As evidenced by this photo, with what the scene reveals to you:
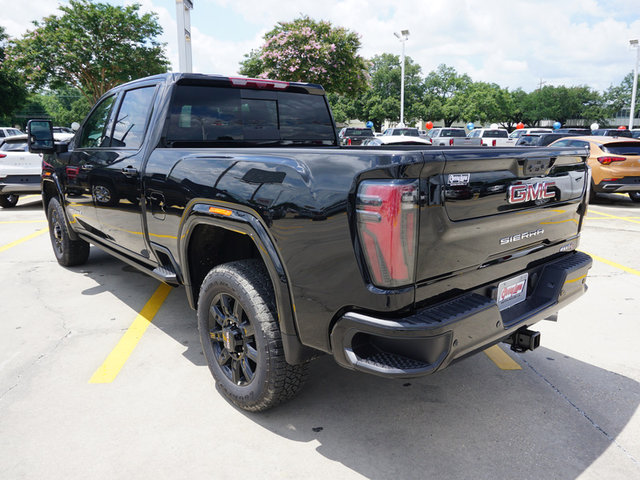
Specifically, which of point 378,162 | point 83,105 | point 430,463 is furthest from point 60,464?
point 83,105

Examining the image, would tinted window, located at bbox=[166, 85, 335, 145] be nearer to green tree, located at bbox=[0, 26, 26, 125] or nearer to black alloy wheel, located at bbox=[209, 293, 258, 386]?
black alloy wheel, located at bbox=[209, 293, 258, 386]

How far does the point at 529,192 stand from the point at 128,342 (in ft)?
10.2

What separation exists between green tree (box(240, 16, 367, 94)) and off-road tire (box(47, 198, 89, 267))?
17.4 metres

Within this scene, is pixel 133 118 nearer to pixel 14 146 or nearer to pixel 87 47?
pixel 14 146

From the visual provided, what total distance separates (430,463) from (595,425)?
1052 millimetres

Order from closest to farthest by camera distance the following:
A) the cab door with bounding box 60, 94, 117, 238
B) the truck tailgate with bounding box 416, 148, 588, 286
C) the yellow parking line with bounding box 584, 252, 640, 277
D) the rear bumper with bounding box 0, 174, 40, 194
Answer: the truck tailgate with bounding box 416, 148, 588, 286 < the cab door with bounding box 60, 94, 117, 238 < the yellow parking line with bounding box 584, 252, 640, 277 < the rear bumper with bounding box 0, 174, 40, 194

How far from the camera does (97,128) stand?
15.0 ft

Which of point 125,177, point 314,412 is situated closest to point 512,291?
point 314,412

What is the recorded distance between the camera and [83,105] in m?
93.8

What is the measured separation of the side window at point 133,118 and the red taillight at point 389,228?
2.36 metres

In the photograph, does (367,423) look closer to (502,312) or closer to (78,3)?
(502,312)

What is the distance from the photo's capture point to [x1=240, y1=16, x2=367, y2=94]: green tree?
21828 mm

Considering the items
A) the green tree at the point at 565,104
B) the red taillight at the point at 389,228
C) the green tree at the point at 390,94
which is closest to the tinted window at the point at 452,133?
the red taillight at the point at 389,228

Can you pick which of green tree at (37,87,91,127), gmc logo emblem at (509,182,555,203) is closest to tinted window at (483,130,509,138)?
gmc logo emblem at (509,182,555,203)
